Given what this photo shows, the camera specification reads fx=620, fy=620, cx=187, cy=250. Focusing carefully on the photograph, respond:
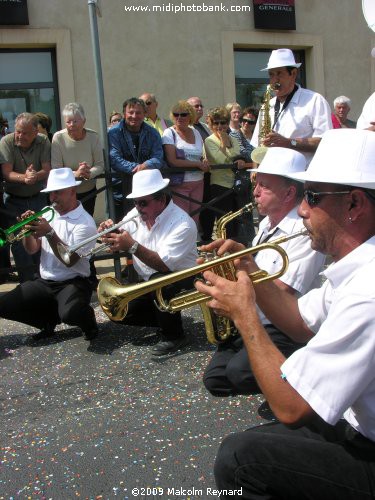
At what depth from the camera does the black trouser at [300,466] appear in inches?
74.1

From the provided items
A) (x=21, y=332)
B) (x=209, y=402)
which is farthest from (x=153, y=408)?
(x=21, y=332)

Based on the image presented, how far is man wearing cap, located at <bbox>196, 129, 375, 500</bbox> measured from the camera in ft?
5.90

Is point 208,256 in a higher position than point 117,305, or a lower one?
higher

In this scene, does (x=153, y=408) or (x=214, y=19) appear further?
(x=214, y=19)

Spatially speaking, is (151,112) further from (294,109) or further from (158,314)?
(158,314)

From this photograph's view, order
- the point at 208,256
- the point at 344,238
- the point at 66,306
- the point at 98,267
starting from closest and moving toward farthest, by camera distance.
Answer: the point at 344,238, the point at 208,256, the point at 66,306, the point at 98,267

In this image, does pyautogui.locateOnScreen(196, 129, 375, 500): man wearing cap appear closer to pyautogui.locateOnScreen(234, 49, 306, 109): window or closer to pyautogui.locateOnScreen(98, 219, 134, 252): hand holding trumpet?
pyautogui.locateOnScreen(98, 219, 134, 252): hand holding trumpet

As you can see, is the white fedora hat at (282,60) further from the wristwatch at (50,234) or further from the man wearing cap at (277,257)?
the wristwatch at (50,234)

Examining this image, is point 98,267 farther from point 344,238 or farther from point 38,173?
point 344,238

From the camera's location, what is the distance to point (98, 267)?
279 inches

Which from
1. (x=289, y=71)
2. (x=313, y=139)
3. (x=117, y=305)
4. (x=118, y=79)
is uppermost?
(x=118, y=79)

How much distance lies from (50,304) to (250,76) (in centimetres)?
775

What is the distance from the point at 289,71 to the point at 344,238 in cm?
342
